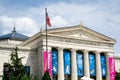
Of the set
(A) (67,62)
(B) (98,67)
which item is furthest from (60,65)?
(B) (98,67)

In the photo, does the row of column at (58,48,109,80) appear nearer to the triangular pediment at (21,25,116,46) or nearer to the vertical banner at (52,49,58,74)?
the vertical banner at (52,49,58,74)

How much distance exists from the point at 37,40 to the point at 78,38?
792 cm

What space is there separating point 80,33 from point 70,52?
4436mm

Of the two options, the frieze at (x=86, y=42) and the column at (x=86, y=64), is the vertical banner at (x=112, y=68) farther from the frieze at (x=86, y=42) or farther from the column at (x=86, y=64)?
the column at (x=86, y=64)

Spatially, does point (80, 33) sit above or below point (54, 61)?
above

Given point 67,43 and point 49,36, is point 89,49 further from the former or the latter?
point 49,36

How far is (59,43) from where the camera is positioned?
173 ft

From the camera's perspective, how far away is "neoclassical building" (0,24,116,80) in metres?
51.8

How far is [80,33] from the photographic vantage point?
5622 cm

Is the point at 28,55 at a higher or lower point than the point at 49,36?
lower

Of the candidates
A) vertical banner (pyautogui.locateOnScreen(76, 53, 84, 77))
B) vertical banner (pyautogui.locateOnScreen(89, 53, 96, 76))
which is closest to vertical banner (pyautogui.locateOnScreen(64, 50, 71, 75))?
vertical banner (pyautogui.locateOnScreen(76, 53, 84, 77))

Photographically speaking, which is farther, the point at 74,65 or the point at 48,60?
the point at 74,65

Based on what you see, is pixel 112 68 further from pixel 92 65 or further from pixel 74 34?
pixel 74 34

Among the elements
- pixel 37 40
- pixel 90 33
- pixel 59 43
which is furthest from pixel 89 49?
pixel 37 40
